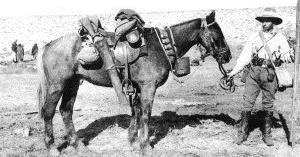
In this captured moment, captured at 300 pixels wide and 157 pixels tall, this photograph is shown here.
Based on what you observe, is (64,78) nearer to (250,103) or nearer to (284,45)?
(250,103)

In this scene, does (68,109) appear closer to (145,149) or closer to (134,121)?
(134,121)

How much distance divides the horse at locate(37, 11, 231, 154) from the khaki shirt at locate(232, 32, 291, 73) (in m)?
0.35

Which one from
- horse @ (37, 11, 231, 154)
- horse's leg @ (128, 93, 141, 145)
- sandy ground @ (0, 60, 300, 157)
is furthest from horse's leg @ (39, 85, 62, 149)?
horse's leg @ (128, 93, 141, 145)

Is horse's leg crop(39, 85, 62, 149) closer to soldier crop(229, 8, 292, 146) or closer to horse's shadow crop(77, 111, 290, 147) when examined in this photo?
horse's shadow crop(77, 111, 290, 147)

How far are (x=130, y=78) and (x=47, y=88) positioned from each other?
5.17 feet

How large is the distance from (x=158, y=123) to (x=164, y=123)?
0.14 metres

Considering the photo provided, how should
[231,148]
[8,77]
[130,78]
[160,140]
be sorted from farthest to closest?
[8,77] → [160,140] → [231,148] → [130,78]

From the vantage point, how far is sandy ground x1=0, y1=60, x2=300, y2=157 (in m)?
6.64

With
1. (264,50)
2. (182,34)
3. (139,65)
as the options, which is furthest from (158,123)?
(264,50)

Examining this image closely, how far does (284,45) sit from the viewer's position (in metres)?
6.29

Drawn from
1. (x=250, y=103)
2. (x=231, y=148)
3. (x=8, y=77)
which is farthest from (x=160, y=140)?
(x=8, y=77)

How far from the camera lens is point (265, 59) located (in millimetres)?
6418

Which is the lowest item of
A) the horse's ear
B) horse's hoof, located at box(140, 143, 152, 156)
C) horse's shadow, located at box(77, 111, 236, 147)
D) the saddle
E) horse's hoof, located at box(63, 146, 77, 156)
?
horse's shadow, located at box(77, 111, 236, 147)

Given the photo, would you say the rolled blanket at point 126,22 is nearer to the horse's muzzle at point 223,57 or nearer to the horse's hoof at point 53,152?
the horse's muzzle at point 223,57
